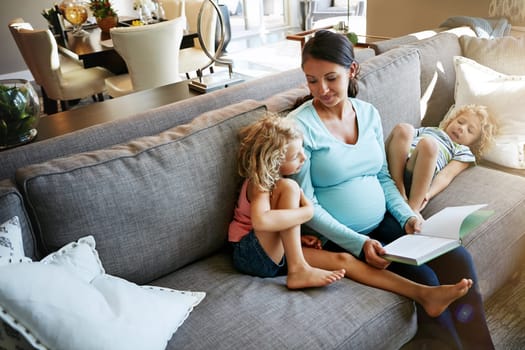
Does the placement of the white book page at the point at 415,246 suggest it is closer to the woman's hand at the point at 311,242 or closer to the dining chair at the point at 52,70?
the woman's hand at the point at 311,242

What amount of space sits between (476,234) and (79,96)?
2.93 meters

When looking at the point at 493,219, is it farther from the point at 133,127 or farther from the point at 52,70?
the point at 52,70

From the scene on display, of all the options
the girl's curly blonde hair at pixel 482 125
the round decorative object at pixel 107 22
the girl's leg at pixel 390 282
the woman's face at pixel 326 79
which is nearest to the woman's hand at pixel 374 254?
the girl's leg at pixel 390 282

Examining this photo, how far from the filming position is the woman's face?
1.43 meters

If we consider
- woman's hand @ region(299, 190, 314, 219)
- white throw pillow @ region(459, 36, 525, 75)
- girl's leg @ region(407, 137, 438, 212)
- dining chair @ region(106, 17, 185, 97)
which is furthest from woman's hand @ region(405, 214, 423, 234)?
dining chair @ region(106, 17, 185, 97)

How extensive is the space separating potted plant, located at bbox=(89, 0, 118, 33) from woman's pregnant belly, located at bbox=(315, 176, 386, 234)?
107 inches

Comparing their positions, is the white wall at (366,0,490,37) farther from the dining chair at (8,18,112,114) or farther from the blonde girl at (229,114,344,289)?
the blonde girl at (229,114,344,289)

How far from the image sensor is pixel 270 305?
4.06 feet

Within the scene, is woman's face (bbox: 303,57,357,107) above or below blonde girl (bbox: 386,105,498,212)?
above

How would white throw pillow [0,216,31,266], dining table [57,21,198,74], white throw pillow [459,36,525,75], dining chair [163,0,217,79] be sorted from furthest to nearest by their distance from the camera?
1. dining chair [163,0,217,79]
2. dining table [57,21,198,74]
3. white throw pillow [459,36,525,75]
4. white throw pillow [0,216,31,266]

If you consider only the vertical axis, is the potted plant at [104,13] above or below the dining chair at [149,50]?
above

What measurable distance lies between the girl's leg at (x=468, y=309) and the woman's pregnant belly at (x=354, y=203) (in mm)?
263

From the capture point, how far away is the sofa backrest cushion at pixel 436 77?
215cm

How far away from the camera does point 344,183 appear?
1495mm
